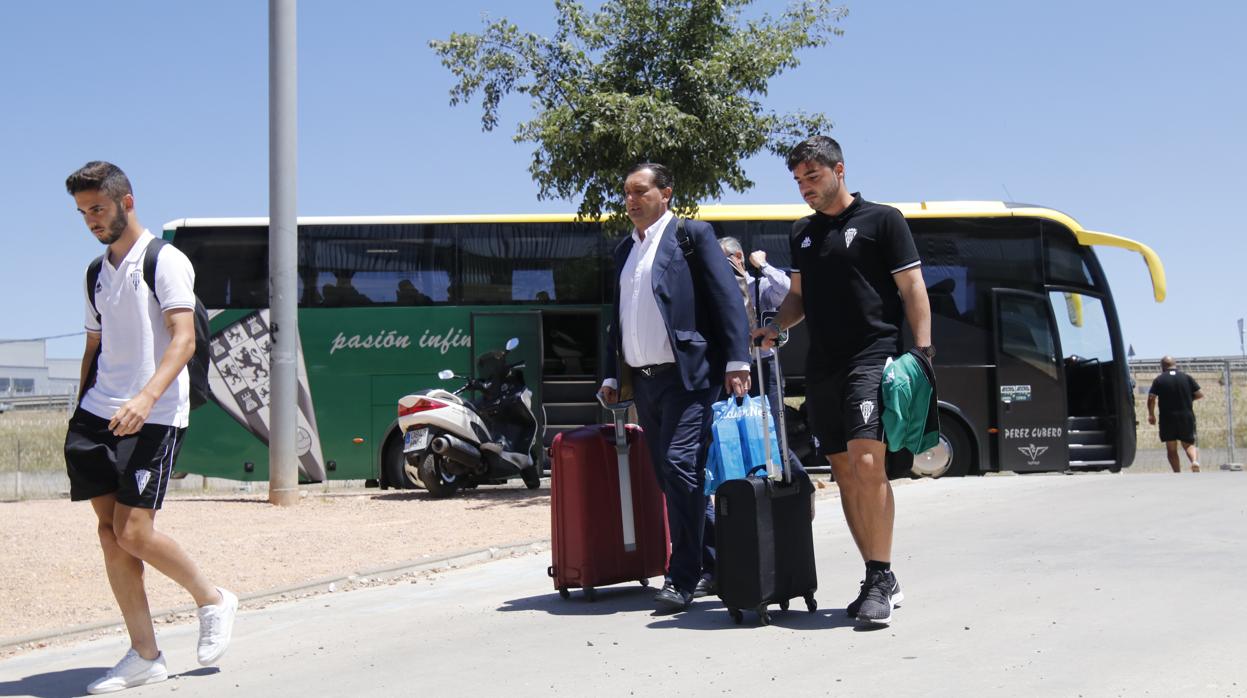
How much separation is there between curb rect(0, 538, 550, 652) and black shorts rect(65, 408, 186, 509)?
1.72m

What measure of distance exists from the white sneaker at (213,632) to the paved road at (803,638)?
0.11m

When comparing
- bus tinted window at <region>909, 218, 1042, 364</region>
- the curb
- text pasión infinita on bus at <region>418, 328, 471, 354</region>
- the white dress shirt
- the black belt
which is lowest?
the curb

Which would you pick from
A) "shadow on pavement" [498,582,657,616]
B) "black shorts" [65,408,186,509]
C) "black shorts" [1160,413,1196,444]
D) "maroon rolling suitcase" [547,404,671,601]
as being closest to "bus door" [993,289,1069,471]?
"black shorts" [1160,413,1196,444]

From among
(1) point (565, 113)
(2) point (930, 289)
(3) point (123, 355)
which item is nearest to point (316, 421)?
(1) point (565, 113)

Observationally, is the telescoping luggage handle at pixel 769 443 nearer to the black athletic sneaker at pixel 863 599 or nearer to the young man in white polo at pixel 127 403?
the black athletic sneaker at pixel 863 599

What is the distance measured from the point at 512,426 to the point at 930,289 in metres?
5.55

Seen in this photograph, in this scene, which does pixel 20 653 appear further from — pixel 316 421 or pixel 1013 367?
pixel 1013 367

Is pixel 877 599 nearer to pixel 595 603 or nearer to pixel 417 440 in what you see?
pixel 595 603

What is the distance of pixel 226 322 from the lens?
630 inches

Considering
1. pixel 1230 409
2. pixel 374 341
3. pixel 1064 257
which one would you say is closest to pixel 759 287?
pixel 374 341

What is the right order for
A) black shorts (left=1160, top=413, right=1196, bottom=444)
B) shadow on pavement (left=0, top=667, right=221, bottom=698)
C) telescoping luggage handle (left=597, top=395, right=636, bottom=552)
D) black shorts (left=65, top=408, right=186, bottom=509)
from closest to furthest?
black shorts (left=65, top=408, right=186, bottom=509)
shadow on pavement (left=0, top=667, right=221, bottom=698)
telescoping luggage handle (left=597, top=395, right=636, bottom=552)
black shorts (left=1160, top=413, right=1196, bottom=444)

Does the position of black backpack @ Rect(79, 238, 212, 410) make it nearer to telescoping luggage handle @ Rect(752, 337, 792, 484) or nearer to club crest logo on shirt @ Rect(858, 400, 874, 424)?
telescoping luggage handle @ Rect(752, 337, 792, 484)

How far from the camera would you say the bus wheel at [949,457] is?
15.9m

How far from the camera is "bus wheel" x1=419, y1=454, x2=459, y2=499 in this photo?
1407cm
